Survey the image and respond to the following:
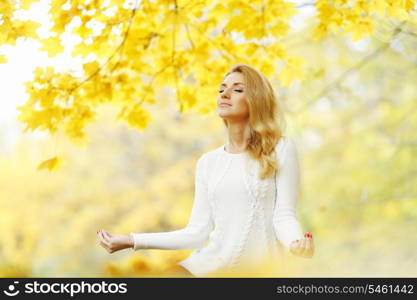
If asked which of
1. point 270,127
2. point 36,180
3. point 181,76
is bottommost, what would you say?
point 270,127

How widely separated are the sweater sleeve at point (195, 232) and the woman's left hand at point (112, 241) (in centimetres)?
8

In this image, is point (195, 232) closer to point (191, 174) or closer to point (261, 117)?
point (261, 117)

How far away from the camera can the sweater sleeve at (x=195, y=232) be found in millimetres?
1920

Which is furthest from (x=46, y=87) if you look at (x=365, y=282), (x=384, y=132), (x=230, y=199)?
(x=384, y=132)

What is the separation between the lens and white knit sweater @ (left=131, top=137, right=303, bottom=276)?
188cm

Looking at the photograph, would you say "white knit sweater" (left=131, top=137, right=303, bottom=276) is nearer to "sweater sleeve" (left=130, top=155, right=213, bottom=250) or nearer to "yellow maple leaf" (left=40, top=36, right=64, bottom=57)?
"sweater sleeve" (left=130, top=155, right=213, bottom=250)

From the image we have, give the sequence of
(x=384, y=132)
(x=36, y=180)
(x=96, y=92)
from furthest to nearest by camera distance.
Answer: (x=36, y=180) → (x=384, y=132) → (x=96, y=92)

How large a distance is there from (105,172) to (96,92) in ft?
20.5

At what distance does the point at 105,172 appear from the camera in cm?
895

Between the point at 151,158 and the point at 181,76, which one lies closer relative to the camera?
the point at 181,76

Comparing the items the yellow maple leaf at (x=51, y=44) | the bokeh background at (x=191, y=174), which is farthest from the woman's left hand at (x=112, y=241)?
the bokeh background at (x=191, y=174)

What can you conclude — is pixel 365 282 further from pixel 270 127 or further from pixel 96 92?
pixel 96 92

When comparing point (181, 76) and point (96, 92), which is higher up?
point (181, 76)

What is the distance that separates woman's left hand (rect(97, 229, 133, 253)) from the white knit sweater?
0.14 ft
